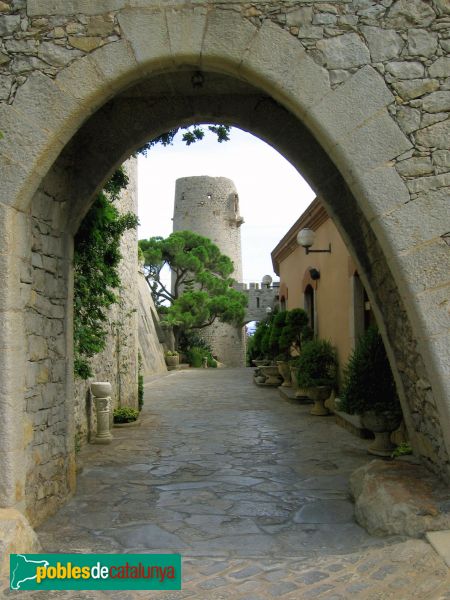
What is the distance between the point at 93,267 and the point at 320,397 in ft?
14.9

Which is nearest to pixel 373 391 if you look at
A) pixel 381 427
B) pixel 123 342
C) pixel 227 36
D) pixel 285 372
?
pixel 381 427

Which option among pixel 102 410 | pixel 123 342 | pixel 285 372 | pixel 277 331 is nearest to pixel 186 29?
pixel 102 410

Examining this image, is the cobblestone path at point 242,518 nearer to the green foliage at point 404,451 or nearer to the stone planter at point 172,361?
the green foliage at point 404,451

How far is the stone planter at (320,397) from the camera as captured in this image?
9352mm

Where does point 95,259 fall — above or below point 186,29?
below

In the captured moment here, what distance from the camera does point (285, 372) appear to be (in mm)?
13438

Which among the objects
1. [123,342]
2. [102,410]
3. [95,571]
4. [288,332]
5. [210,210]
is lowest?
[95,571]

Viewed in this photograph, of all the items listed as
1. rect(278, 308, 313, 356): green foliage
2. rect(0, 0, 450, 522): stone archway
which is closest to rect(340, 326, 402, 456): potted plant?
rect(0, 0, 450, 522): stone archway

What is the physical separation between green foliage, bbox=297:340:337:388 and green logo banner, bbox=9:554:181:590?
600cm

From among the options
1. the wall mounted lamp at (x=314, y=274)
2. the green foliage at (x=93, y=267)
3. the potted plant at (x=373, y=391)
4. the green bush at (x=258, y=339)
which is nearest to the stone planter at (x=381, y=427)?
the potted plant at (x=373, y=391)

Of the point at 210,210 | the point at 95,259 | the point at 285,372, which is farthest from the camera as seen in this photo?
the point at 210,210

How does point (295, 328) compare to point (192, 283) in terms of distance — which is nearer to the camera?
point (295, 328)

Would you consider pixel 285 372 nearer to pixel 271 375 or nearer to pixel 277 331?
pixel 271 375

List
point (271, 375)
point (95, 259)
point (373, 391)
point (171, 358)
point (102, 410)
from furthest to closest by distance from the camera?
point (171, 358), point (271, 375), point (102, 410), point (95, 259), point (373, 391)
